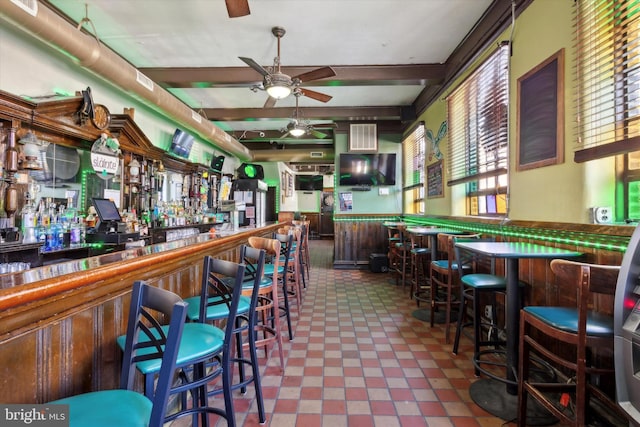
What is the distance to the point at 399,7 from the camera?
3.31 metres

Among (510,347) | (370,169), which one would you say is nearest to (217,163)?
(370,169)

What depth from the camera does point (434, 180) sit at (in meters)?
5.24

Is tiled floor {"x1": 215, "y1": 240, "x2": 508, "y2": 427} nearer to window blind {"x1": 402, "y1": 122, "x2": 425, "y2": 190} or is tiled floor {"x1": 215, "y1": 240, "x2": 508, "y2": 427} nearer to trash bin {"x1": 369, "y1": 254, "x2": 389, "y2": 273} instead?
trash bin {"x1": 369, "y1": 254, "x2": 389, "y2": 273}

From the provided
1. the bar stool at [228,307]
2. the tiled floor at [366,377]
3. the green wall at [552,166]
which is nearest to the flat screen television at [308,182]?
the tiled floor at [366,377]

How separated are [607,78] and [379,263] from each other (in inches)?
199

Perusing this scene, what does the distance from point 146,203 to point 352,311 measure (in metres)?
3.63

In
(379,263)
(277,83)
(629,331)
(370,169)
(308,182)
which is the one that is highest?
(277,83)

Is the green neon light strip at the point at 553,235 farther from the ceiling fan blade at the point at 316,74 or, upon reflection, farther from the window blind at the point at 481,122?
the ceiling fan blade at the point at 316,74

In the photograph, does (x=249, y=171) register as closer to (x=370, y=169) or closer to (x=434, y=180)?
(x=370, y=169)

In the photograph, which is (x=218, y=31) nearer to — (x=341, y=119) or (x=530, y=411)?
(x=341, y=119)

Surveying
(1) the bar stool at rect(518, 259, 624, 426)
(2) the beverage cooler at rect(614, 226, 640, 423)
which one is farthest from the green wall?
(2) the beverage cooler at rect(614, 226, 640, 423)

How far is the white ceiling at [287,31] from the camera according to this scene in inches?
129

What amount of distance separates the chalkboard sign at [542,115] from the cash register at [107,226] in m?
4.39

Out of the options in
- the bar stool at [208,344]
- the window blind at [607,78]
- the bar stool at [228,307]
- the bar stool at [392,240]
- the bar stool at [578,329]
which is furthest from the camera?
the bar stool at [392,240]
